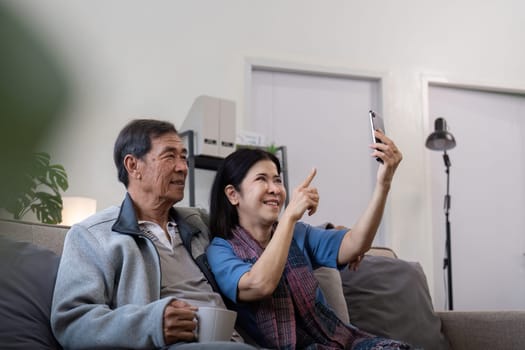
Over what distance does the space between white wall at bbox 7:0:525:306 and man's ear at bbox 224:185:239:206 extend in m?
2.30

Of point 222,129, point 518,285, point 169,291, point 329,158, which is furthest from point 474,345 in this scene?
point 518,285

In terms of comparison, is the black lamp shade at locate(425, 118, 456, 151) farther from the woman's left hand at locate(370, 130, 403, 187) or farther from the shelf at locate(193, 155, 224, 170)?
the woman's left hand at locate(370, 130, 403, 187)

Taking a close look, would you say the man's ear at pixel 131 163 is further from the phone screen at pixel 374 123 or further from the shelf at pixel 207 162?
the shelf at pixel 207 162

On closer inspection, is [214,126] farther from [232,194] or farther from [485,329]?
[485,329]

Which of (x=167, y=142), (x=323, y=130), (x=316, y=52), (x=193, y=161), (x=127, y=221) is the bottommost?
(x=127, y=221)

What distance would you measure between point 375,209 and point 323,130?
3.06 meters

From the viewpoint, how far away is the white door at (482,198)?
190 inches

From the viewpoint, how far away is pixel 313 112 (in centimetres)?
473

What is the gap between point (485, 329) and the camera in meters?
2.11

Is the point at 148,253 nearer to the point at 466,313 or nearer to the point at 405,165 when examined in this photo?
the point at 466,313

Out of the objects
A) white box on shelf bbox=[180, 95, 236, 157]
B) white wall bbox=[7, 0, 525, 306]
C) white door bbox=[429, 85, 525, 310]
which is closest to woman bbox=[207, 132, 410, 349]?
white box on shelf bbox=[180, 95, 236, 157]

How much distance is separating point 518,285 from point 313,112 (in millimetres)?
2052

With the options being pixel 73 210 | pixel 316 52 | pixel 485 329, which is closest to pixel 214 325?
pixel 485 329

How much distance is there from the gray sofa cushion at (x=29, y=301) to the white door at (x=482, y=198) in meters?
3.79
